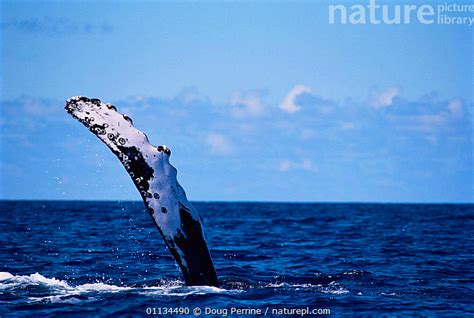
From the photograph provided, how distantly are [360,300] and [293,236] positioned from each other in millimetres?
14414

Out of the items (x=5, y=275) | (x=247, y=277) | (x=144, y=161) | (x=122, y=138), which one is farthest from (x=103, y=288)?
(x=122, y=138)

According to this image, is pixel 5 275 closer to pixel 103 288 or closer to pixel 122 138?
pixel 103 288

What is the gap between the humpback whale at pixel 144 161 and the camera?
9.60 metres

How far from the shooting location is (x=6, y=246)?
20.3 metres

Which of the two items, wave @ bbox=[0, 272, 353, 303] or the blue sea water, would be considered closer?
the blue sea water

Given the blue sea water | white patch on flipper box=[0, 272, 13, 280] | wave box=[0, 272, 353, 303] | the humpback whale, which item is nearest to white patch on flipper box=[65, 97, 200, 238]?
the humpback whale

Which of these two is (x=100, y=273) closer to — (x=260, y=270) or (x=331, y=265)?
(x=260, y=270)

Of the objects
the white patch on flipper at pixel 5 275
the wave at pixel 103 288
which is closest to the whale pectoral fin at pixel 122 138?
the wave at pixel 103 288

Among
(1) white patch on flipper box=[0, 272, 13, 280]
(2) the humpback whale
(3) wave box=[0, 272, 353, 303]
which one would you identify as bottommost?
(3) wave box=[0, 272, 353, 303]

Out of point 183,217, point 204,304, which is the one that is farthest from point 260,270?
point 183,217

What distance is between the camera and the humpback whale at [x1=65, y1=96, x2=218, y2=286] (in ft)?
31.5

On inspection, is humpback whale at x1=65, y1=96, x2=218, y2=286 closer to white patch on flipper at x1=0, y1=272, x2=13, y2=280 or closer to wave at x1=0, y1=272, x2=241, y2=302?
wave at x1=0, y1=272, x2=241, y2=302

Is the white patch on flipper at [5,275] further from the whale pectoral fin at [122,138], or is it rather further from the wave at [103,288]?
the whale pectoral fin at [122,138]

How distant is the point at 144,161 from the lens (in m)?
9.62
